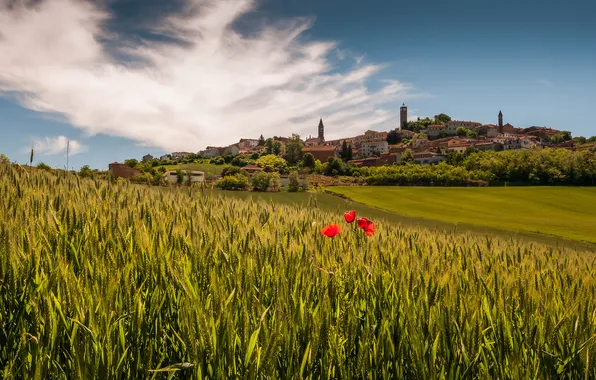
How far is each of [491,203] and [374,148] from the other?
4483 inches

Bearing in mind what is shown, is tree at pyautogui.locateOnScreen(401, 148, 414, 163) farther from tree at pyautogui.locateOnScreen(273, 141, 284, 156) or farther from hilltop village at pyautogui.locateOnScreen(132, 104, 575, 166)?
tree at pyautogui.locateOnScreen(273, 141, 284, 156)

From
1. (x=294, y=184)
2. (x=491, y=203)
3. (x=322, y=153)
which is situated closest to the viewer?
(x=491, y=203)

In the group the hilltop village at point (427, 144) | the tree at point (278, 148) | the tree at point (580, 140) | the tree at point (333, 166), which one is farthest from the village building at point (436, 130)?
the tree at point (333, 166)

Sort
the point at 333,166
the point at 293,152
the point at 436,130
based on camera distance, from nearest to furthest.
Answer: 1. the point at 333,166
2. the point at 293,152
3. the point at 436,130

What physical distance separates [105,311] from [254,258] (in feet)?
3.24

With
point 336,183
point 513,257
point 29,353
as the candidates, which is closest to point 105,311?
point 29,353

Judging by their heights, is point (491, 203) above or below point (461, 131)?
below

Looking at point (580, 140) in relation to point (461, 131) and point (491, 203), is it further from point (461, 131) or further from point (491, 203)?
point (491, 203)

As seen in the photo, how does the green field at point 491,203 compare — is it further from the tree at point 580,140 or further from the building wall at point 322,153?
the tree at point 580,140

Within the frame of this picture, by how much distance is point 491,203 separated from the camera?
2709 inches

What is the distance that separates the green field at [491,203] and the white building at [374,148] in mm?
93279

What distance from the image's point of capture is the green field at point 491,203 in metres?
52.5

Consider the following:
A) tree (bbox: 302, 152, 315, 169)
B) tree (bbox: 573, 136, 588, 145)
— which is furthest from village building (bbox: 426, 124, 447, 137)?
tree (bbox: 302, 152, 315, 169)

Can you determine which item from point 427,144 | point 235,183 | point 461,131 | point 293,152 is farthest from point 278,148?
point 235,183
